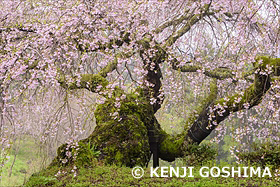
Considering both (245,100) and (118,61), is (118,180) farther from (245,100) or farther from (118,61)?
(245,100)

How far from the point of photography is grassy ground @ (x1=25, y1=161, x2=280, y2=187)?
385 centimetres

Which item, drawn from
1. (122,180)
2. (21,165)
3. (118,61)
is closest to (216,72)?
(118,61)

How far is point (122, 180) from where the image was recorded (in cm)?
391

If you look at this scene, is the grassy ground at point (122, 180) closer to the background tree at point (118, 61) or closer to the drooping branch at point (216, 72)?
the background tree at point (118, 61)

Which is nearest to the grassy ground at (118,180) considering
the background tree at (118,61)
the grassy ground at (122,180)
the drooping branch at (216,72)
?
the grassy ground at (122,180)

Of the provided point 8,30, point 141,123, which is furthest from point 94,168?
point 8,30

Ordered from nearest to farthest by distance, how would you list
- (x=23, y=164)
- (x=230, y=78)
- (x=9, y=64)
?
1. (x=9, y=64)
2. (x=230, y=78)
3. (x=23, y=164)

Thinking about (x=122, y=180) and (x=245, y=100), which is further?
(x=245, y=100)

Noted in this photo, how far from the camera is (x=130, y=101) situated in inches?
217

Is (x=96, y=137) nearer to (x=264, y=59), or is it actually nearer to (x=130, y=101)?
(x=130, y=101)

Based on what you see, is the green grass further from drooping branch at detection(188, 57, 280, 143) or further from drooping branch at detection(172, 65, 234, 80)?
drooping branch at detection(172, 65, 234, 80)

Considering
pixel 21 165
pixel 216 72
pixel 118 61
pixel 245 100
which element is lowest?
pixel 21 165

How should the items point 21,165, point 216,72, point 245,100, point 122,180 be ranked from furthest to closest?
point 21,165
point 216,72
point 245,100
point 122,180

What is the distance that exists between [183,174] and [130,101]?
68.2 inches
